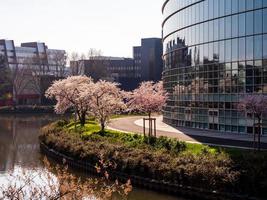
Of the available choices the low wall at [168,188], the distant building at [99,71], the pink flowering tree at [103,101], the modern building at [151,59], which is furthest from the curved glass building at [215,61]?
the modern building at [151,59]

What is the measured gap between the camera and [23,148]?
Answer: 5475 cm

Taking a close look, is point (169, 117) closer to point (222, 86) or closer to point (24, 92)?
point (222, 86)

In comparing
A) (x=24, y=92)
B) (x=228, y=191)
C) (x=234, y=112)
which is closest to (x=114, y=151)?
(x=228, y=191)

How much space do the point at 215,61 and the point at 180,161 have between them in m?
20.2

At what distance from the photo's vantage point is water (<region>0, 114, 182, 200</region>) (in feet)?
104

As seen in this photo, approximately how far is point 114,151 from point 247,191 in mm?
12766

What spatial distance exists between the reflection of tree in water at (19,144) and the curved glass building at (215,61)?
18.5 metres

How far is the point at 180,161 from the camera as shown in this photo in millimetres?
32031

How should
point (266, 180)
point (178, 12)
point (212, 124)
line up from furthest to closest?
point (178, 12)
point (212, 124)
point (266, 180)

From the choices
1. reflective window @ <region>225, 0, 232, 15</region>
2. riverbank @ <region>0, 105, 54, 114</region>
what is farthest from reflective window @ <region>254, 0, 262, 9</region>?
riverbank @ <region>0, 105, 54, 114</region>

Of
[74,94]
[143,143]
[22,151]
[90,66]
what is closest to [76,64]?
[90,66]

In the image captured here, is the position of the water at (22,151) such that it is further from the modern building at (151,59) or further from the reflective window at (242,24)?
the modern building at (151,59)

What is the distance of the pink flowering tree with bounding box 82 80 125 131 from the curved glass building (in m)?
7.95

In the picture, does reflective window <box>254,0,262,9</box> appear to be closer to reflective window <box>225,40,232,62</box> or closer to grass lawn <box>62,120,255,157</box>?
reflective window <box>225,40,232,62</box>
